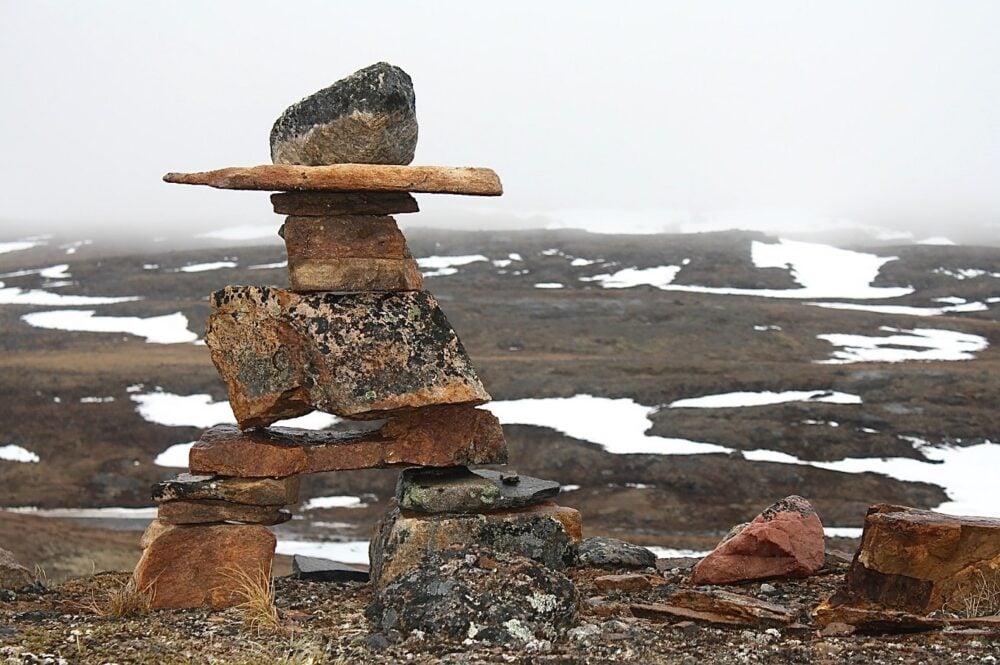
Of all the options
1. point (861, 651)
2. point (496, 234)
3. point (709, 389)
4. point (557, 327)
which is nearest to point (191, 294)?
point (557, 327)

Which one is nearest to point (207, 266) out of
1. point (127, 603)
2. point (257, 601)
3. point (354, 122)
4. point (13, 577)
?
point (13, 577)

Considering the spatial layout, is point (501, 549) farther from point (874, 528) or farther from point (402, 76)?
point (402, 76)

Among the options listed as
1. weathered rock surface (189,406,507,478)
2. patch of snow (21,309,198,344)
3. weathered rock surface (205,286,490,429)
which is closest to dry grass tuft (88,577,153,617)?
weathered rock surface (189,406,507,478)

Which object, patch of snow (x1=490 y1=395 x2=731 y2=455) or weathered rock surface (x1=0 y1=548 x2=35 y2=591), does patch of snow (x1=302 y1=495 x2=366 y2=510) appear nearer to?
patch of snow (x1=490 y1=395 x2=731 y2=455)

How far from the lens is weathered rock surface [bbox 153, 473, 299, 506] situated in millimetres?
12805

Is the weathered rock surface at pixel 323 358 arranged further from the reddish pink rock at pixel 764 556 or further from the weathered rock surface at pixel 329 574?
the reddish pink rock at pixel 764 556

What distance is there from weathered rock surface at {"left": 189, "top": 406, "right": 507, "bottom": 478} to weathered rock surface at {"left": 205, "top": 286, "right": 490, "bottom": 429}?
A: 37 cm

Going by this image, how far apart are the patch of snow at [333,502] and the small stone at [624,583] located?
79.0 ft

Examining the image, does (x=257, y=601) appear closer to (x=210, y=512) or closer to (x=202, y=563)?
(x=202, y=563)

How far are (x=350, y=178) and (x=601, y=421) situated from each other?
3214cm

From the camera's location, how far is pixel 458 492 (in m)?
13.4

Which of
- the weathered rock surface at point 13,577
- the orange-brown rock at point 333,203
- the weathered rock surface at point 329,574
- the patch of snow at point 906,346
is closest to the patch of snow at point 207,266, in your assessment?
the patch of snow at point 906,346

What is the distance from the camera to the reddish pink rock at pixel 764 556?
43.1 feet

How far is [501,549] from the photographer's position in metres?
13.4
